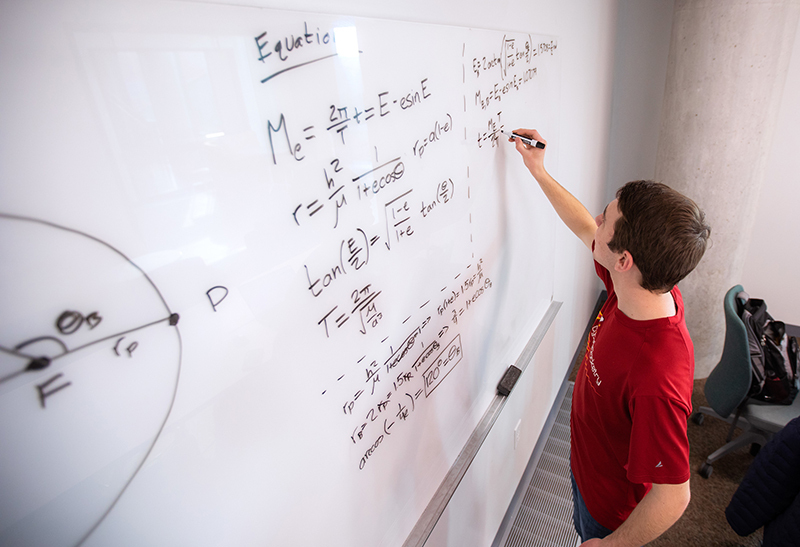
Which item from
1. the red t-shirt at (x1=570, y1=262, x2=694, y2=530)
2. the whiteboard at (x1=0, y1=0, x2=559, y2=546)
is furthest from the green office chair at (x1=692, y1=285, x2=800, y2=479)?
the whiteboard at (x1=0, y1=0, x2=559, y2=546)

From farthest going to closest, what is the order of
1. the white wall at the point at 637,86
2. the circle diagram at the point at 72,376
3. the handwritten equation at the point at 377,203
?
the white wall at the point at 637,86, the handwritten equation at the point at 377,203, the circle diagram at the point at 72,376

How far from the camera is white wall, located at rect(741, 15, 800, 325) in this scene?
2.77 meters

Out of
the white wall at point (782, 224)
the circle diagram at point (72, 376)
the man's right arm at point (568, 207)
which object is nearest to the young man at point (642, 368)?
the man's right arm at point (568, 207)

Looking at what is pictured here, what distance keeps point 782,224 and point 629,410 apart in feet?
10.5

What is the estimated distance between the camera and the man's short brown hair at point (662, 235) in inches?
35.8

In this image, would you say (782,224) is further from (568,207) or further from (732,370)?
(568,207)

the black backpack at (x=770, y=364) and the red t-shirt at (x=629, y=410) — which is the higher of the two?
the red t-shirt at (x=629, y=410)

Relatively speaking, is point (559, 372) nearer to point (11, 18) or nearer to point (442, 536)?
point (442, 536)

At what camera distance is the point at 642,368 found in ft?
3.06

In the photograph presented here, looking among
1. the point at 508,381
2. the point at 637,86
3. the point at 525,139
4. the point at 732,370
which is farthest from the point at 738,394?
the point at 637,86

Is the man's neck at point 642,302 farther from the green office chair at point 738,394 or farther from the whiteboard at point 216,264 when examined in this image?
the green office chair at point 738,394

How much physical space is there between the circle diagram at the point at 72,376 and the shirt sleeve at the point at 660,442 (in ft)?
3.25

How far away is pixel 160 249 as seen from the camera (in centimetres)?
42

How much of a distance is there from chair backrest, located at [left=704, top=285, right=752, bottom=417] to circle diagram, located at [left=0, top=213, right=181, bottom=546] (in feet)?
7.58
